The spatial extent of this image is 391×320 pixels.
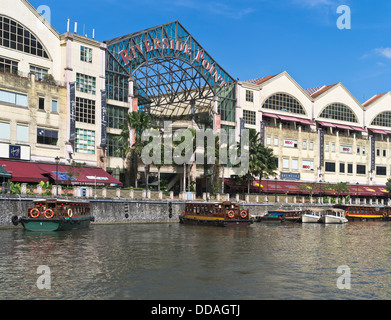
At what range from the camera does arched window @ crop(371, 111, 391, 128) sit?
372 feet

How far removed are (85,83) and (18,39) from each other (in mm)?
10502

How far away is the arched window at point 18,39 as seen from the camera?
62.9 metres

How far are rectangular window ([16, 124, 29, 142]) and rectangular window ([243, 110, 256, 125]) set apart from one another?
4256 centimetres

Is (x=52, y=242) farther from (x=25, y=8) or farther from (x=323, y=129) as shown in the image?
(x=323, y=129)

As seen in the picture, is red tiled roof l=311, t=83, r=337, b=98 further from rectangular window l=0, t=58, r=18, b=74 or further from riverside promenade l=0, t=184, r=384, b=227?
rectangular window l=0, t=58, r=18, b=74

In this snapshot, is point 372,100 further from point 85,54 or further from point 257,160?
point 85,54

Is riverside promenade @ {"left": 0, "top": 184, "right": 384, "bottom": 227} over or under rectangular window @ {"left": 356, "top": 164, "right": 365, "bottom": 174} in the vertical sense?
under

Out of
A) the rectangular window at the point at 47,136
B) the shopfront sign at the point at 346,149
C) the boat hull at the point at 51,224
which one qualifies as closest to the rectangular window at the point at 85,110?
the rectangular window at the point at 47,136

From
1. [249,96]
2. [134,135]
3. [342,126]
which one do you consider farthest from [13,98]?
[342,126]

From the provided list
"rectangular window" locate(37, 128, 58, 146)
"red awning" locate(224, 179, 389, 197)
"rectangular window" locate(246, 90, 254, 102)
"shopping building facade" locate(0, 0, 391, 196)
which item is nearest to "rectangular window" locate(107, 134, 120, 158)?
"shopping building facade" locate(0, 0, 391, 196)

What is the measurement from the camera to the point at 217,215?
207 feet

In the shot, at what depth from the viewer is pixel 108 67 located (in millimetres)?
74438

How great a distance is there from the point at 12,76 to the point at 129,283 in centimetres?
4600
